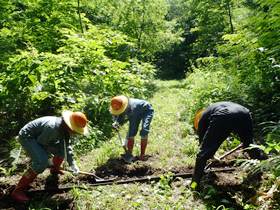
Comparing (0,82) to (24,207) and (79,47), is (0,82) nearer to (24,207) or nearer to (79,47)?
(79,47)

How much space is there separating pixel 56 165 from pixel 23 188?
0.91 metres

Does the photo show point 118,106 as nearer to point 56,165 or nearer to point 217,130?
point 56,165

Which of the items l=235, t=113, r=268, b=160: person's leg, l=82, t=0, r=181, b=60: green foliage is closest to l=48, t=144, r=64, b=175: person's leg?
l=235, t=113, r=268, b=160: person's leg

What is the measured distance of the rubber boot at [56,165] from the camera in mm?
7141

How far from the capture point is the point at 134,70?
15281 millimetres

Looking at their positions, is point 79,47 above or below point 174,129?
above

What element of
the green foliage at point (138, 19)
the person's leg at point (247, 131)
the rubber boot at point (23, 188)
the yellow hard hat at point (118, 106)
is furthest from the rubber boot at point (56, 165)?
the green foliage at point (138, 19)

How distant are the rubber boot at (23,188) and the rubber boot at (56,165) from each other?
81 centimetres

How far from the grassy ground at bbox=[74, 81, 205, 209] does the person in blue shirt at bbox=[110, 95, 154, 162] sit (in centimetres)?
38

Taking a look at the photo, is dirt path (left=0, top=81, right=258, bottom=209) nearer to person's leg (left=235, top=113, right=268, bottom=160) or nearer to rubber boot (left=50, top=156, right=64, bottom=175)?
rubber boot (left=50, top=156, right=64, bottom=175)

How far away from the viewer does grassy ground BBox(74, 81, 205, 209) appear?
6020 millimetres

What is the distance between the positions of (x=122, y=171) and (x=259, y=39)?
4.89 meters

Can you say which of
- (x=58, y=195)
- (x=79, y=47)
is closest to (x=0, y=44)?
(x=79, y=47)

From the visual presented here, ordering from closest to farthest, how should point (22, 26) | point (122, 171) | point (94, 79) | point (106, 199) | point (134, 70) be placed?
1. point (106, 199)
2. point (122, 171)
3. point (94, 79)
4. point (22, 26)
5. point (134, 70)
